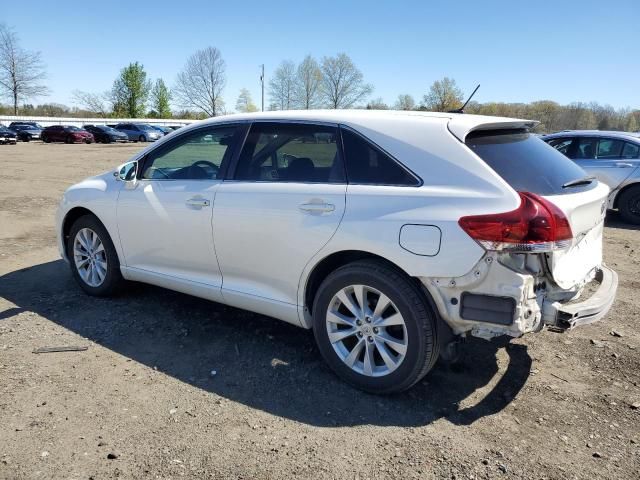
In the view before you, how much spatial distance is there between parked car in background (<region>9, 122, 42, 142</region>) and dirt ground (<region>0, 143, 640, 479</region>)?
45.4 metres

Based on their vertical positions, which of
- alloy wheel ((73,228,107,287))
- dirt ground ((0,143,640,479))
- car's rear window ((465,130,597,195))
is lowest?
dirt ground ((0,143,640,479))

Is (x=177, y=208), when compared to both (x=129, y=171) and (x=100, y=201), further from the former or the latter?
(x=100, y=201)

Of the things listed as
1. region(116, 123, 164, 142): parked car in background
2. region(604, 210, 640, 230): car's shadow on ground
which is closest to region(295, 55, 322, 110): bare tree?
region(116, 123, 164, 142): parked car in background

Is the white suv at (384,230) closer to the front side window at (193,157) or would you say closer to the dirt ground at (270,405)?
the front side window at (193,157)

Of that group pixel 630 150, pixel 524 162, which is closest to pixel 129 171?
pixel 524 162

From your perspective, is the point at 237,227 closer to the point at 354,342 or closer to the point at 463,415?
the point at 354,342

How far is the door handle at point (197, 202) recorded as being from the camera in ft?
12.9

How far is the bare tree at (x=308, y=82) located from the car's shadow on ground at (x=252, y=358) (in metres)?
80.8

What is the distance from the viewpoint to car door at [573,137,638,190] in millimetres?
9398

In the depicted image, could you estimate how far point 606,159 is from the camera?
31.5 feet

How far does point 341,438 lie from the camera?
113 inches

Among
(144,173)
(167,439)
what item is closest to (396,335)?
(167,439)

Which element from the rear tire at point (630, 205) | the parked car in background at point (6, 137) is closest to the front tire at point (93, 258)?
the rear tire at point (630, 205)

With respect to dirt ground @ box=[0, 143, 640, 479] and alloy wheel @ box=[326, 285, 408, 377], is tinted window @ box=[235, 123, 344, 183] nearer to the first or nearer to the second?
alloy wheel @ box=[326, 285, 408, 377]
